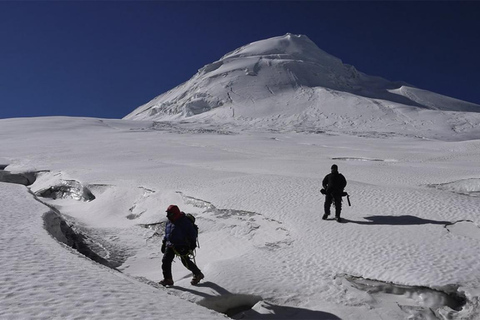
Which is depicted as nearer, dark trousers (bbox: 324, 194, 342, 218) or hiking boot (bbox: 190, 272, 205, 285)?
hiking boot (bbox: 190, 272, 205, 285)

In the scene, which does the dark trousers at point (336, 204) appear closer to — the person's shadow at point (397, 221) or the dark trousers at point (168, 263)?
the person's shadow at point (397, 221)

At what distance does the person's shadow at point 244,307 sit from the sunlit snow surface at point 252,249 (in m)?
0.03

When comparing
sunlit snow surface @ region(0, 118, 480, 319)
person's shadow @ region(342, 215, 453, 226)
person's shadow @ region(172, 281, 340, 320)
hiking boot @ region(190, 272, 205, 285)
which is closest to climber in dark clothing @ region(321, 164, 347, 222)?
sunlit snow surface @ region(0, 118, 480, 319)

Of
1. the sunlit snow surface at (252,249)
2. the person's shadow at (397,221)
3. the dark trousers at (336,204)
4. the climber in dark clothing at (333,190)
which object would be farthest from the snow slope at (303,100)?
the person's shadow at (397,221)

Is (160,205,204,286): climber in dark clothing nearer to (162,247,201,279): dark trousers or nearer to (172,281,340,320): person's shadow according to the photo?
(162,247,201,279): dark trousers

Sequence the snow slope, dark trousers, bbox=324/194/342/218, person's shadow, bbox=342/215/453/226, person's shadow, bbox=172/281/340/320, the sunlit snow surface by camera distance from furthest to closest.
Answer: the snow slope → dark trousers, bbox=324/194/342/218 → person's shadow, bbox=342/215/453/226 → person's shadow, bbox=172/281/340/320 → the sunlit snow surface

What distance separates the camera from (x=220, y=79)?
140625 mm

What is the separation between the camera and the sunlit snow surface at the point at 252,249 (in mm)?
5941

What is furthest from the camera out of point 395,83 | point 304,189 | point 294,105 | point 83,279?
point 395,83

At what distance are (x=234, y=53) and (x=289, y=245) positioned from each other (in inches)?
7047

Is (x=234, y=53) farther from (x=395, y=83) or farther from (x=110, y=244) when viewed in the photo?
(x=110, y=244)

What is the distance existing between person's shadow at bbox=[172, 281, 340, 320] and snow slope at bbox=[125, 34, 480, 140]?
69.7 m

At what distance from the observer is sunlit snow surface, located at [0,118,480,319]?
19.5 feet

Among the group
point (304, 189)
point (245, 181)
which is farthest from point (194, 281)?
point (245, 181)
